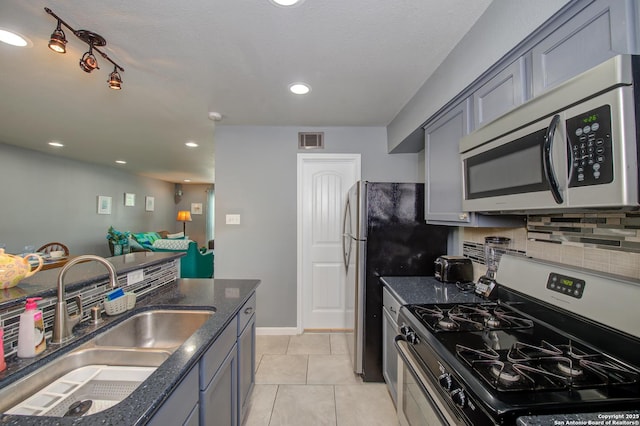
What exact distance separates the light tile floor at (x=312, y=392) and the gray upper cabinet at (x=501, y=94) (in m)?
2.00

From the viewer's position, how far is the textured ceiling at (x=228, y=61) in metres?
1.33

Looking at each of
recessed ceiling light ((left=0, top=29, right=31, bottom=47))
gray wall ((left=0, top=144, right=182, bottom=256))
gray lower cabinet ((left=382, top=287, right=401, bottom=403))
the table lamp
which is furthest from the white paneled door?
the table lamp

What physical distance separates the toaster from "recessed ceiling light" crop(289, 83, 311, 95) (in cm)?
172

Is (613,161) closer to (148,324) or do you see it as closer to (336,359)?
(148,324)

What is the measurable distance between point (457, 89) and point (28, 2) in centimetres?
228

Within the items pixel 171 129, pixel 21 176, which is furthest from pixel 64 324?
pixel 21 176

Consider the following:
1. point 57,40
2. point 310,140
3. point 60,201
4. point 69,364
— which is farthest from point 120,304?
point 60,201

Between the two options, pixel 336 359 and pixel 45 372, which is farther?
pixel 336 359

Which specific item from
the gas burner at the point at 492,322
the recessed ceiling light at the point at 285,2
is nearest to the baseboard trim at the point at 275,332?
the gas burner at the point at 492,322

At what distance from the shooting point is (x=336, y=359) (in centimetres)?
254

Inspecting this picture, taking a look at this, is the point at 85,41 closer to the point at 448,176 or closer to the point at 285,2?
the point at 285,2

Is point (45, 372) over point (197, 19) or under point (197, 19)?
under

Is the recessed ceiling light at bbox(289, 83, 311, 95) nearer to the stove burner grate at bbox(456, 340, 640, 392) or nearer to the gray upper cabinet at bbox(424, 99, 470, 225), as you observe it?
the gray upper cabinet at bbox(424, 99, 470, 225)

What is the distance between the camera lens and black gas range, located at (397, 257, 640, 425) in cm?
72
